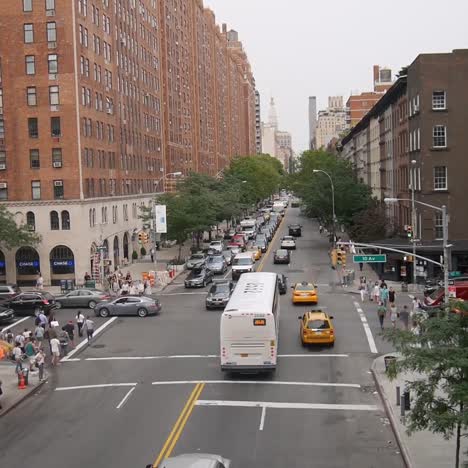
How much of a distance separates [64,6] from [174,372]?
134ft

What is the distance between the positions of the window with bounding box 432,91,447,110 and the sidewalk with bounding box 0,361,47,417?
37.1m

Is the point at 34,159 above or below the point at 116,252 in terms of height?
above

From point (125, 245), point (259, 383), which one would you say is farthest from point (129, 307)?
point (125, 245)

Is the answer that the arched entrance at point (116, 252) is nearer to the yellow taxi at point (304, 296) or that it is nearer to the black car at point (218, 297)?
the black car at point (218, 297)

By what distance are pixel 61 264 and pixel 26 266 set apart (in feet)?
10.4

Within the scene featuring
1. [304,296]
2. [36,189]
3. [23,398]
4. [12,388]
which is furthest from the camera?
[36,189]

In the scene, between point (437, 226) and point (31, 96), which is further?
point (31, 96)

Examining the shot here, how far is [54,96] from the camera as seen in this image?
60000 mm

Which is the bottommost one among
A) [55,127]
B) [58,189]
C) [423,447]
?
[423,447]

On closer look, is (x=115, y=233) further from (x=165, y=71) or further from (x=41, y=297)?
(x=165, y=71)

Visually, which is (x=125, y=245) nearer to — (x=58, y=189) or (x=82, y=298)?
(x=58, y=189)

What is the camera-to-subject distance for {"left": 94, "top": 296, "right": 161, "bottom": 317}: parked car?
4319 cm

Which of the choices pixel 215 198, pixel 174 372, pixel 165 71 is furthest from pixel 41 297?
pixel 165 71

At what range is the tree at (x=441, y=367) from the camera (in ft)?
45.9
